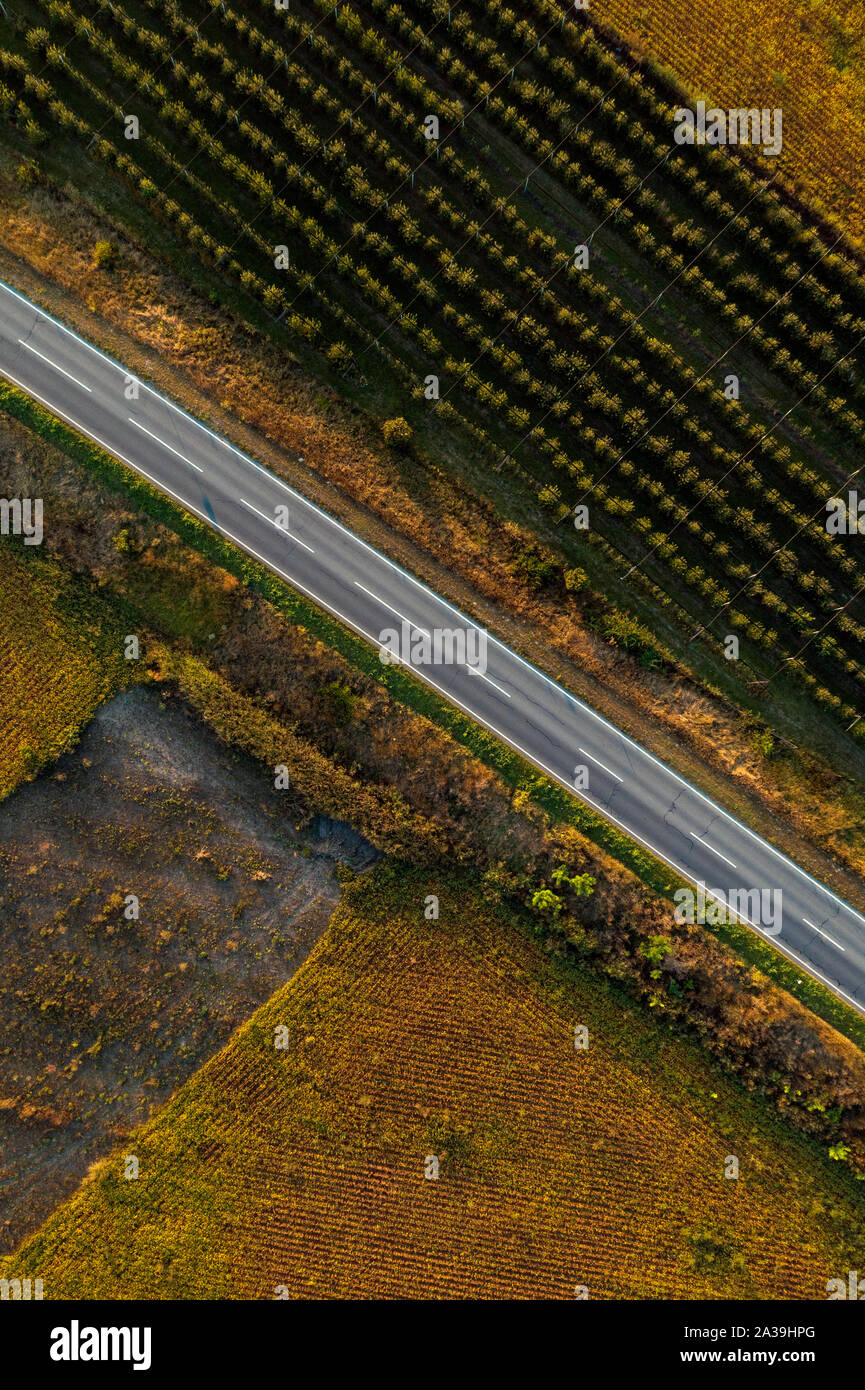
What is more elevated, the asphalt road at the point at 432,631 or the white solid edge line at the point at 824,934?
the asphalt road at the point at 432,631

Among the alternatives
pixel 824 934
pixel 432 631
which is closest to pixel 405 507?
pixel 432 631

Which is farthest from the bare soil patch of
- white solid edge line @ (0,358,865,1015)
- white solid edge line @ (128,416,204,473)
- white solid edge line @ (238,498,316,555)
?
white solid edge line @ (128,416,204,473)

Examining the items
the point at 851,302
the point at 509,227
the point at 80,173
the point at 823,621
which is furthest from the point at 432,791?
the point at 80,173

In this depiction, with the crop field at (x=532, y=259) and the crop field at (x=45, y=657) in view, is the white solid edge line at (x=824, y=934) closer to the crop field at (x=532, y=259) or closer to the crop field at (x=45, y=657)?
the crop field at (x=532, y=259)

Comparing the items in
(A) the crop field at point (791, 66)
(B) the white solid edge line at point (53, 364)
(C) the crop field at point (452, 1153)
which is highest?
(A) the crop field at point (791, 66)

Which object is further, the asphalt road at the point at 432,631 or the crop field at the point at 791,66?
the asphalt road at the point at 432,631

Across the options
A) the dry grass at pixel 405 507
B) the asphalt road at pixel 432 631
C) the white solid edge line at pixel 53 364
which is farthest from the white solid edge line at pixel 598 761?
the white solid edge line at pixel 53 364
